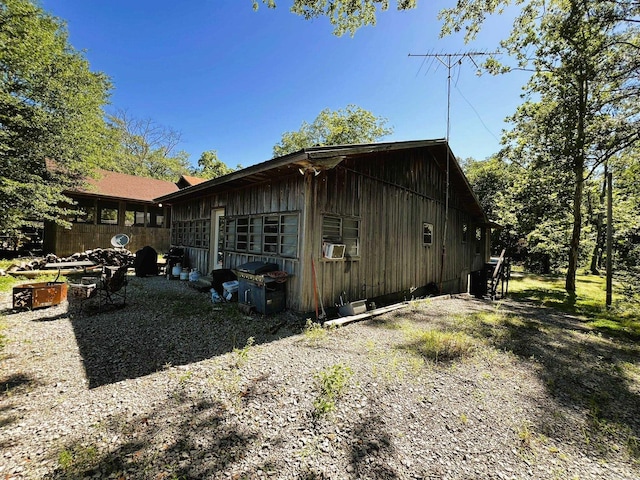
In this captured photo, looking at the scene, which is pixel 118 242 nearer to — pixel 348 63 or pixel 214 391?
pixel 214 391

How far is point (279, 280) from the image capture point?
5586 millimetres

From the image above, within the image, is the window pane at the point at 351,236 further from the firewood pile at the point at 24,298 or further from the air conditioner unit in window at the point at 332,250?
the firewood pile at the point at 24,298

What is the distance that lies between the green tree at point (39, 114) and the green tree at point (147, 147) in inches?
563

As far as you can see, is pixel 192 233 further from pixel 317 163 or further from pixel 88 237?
pixel 88 237

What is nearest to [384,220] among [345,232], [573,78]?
[345,232]

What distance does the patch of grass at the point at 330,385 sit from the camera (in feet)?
8.45

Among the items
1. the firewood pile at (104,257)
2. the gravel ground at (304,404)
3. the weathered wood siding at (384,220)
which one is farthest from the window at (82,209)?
the weathered wood siding at (384,220)

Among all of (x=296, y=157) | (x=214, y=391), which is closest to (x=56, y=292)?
(x=214, y=391)

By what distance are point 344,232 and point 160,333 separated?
4.11 m

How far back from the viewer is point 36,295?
18.5 feet

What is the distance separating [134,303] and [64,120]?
11252 millimetres

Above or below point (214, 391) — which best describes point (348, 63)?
above

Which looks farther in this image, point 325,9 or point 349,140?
point 349,140

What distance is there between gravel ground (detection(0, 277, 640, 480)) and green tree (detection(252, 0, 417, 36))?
6.50 m
